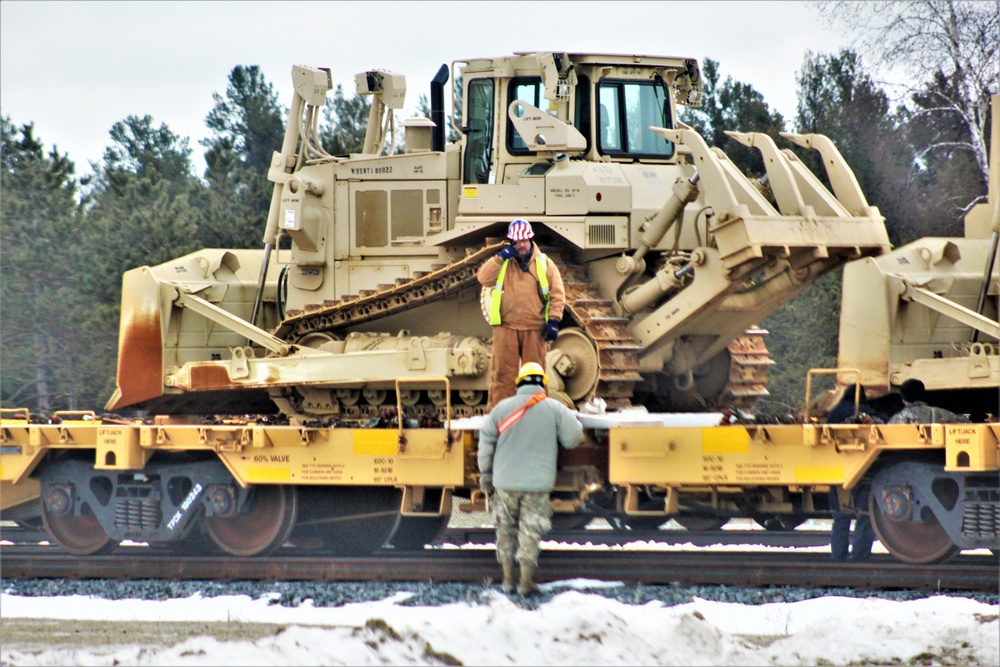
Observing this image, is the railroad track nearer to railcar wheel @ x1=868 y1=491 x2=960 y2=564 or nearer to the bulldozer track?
railcar wheel @ x1=868 y1=491 x2=960 y2=564

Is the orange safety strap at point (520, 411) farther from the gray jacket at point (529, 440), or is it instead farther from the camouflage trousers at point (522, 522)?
the camouflage trousers at point (522, 522)

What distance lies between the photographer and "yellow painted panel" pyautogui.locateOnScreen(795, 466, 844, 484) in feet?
33.4

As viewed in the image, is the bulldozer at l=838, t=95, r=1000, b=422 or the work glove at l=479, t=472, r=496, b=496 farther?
the bulldozer at l=838, t=95, r=1000, b=422

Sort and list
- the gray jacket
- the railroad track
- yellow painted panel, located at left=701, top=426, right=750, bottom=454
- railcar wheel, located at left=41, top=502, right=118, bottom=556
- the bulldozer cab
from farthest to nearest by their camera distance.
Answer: the bulldozer cab
railcar wheel, located at left=41, top=502, right=118, bottom=556
yellow painted panel, located at left=701, top=426, right=750, bottom=454
the railroad track
the gray jacket

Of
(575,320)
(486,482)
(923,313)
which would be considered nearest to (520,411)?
(486,482)

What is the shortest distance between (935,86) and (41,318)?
1668 centimetres

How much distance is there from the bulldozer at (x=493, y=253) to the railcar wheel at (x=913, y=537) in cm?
224

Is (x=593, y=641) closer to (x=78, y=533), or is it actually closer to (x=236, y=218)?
(x=78, y=533)

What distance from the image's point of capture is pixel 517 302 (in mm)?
10672

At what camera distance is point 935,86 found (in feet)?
77.6

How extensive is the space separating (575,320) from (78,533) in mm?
4627

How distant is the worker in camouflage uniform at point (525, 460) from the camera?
9641mm

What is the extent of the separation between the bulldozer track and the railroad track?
5.11 ft

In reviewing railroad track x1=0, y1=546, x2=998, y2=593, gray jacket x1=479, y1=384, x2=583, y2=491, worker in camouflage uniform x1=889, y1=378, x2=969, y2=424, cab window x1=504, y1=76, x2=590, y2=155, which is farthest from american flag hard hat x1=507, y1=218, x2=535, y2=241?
worker in camouflage uniform x1=889, y1=378, x2=969, y2=424
